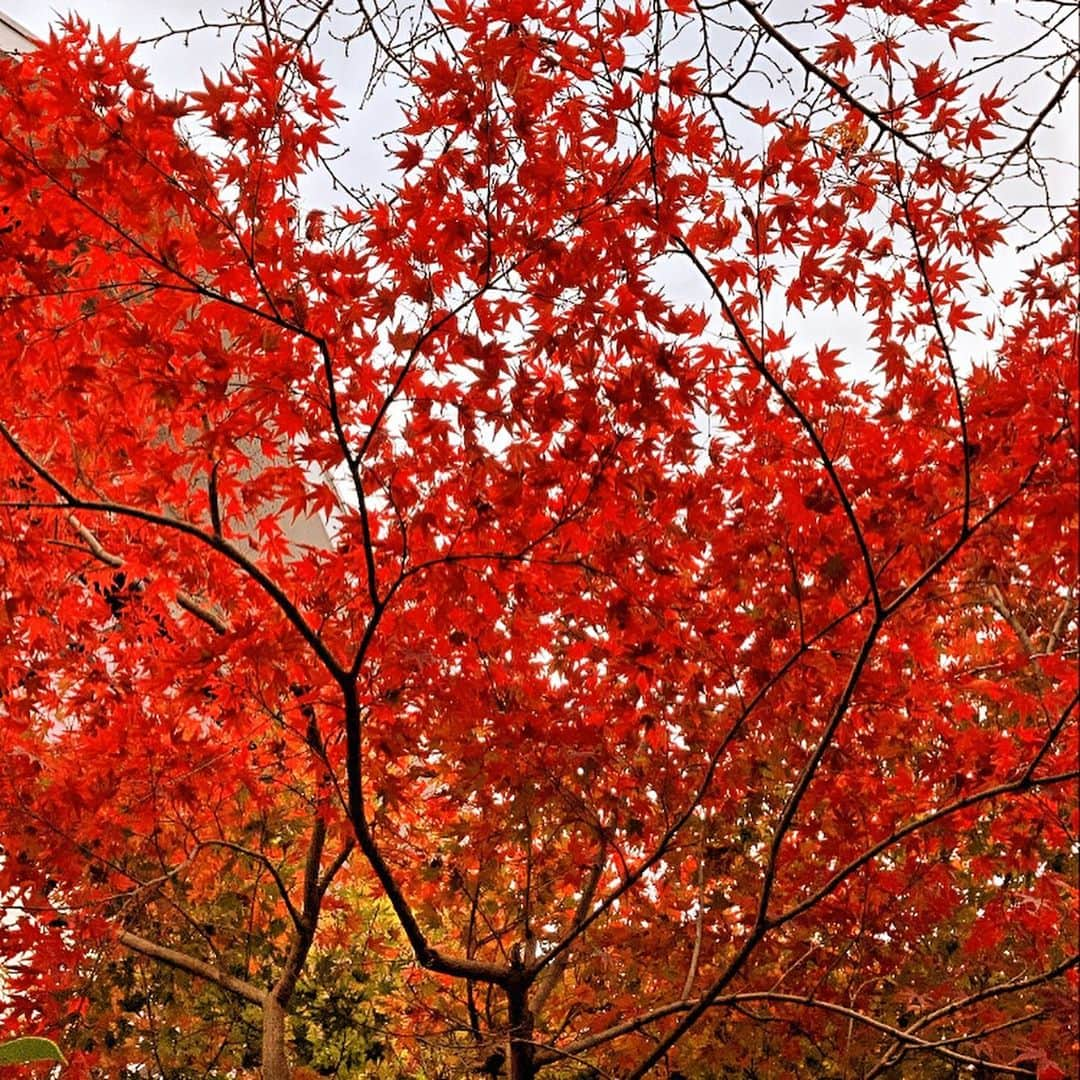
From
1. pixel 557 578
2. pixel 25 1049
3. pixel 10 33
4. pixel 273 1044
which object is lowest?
pixel 25 1049

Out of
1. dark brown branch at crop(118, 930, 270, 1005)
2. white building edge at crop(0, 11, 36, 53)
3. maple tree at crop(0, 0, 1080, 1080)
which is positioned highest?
white building edge at crop(0, 11, 36, 53)

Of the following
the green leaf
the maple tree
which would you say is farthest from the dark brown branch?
the green leaf

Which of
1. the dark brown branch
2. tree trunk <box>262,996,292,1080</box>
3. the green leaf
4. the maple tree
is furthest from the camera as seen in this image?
the dark brown branch

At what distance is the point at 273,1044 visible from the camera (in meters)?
5.68

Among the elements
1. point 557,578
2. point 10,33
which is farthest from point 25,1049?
point 10,33

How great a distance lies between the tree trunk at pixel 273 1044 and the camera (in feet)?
18.5

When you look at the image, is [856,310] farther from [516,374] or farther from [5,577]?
[5,577]

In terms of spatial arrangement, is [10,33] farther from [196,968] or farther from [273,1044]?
[273,1044]

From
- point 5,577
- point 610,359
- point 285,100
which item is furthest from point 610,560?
point 5,577

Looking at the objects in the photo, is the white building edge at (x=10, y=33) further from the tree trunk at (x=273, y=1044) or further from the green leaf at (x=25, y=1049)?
the green leaf at (x=25, y=1049)

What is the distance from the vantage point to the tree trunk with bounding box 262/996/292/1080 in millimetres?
5629

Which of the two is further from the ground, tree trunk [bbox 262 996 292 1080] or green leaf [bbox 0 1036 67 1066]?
tree trunk [bbox 262 996 292 1080]

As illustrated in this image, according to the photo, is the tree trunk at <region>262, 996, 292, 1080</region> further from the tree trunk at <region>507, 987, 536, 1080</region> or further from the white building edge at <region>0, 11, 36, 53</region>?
the white building edge at <region>0, 11, 36, 53</region>

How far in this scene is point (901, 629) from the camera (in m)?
5.19
